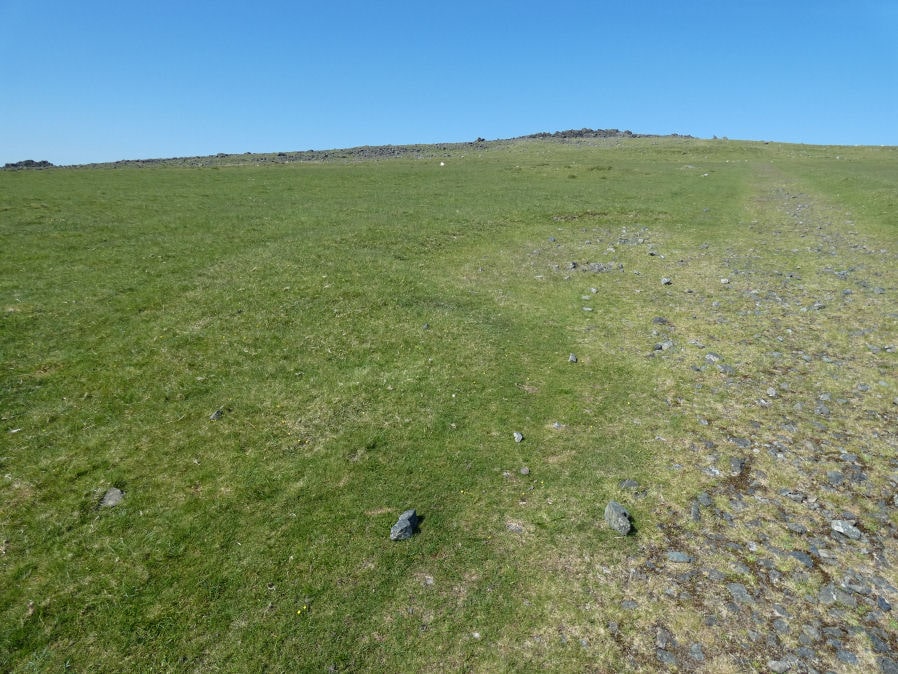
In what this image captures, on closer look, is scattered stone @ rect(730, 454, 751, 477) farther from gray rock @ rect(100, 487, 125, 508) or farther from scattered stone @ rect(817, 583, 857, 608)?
gray rock @ rect(100, 487, 125, 508)

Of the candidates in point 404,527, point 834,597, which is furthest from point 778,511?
point 404,527

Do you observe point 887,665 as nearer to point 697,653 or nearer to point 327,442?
point 697,653

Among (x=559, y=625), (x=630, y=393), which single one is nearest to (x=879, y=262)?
(x=630, y=393)

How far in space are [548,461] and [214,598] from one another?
268 inches

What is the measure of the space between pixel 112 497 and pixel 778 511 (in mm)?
12821

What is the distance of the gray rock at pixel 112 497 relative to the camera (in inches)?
355

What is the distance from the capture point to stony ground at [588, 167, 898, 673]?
6.53 metres

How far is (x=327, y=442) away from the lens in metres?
10.9

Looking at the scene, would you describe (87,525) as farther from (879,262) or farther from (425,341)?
(879,262)

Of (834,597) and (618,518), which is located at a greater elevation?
(618,518)

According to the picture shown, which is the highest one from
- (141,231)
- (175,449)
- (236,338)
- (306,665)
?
(141,231)

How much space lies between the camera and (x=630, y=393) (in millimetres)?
13062

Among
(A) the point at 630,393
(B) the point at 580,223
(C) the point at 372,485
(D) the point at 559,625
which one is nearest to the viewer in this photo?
(D) the point at 559,625

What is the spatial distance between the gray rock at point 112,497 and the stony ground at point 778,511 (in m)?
9.16
